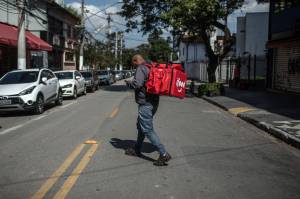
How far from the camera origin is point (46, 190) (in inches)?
241

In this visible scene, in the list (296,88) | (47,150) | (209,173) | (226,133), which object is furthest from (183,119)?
(296,88)

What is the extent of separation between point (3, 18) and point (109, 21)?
39531 millimetres

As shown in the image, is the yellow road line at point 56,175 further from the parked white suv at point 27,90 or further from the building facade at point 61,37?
the building facade at point 61,37

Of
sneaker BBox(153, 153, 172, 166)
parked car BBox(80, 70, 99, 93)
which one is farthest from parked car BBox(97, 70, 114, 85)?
sneaker BBox(153, 153, 172, 166)

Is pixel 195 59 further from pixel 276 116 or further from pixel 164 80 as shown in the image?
pixel 164 80

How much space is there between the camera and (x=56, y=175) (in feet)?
22.8

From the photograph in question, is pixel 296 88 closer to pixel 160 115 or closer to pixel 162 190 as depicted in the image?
pixel 160 115

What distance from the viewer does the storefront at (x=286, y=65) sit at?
23.8 meters

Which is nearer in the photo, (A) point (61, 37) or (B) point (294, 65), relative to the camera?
(B) point (294, 65)

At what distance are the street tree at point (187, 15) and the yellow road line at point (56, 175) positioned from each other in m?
16.2

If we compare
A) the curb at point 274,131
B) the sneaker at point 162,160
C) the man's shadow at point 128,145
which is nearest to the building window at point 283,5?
the curb at point 274,131

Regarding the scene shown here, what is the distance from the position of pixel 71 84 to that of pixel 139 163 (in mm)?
17010

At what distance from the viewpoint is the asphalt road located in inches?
245

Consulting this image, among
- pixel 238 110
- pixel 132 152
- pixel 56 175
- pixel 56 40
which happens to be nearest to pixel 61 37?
pixel 56 40
